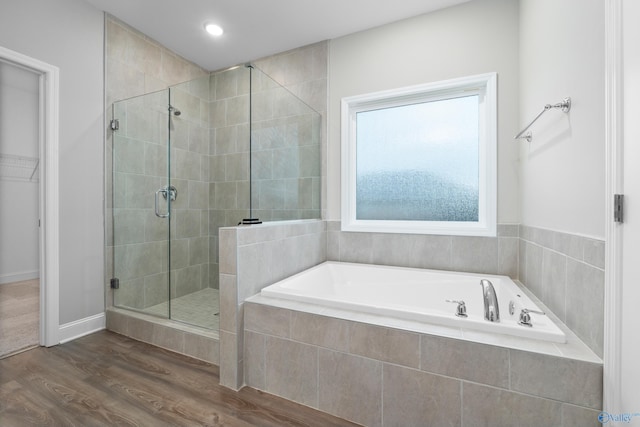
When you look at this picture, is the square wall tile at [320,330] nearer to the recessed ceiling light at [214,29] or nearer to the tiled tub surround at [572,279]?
the tiled tub surround at [572,279]

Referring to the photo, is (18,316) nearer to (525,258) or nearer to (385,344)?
(385,344)

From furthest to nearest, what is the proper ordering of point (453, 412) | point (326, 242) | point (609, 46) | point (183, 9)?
point (326, 242), point (183, 9), point (453, 412), point (609, 46)

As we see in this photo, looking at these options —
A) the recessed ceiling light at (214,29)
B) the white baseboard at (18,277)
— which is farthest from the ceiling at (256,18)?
the white baseboard at (18,277)

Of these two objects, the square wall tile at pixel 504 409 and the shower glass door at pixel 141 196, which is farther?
the shower glass door at pixel 141 196

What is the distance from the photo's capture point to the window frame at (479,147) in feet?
7.02

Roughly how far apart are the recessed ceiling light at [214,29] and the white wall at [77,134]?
86cm

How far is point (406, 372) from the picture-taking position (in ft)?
4.06

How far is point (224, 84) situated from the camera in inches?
94.0

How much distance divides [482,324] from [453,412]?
386 mm

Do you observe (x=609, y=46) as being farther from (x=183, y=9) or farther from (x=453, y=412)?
(x=183, y=9)

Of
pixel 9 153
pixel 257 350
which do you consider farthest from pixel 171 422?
pixel 9 153

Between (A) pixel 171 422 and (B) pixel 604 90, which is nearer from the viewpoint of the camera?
(B) pixel 604 90

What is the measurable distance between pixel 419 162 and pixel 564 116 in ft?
3.83

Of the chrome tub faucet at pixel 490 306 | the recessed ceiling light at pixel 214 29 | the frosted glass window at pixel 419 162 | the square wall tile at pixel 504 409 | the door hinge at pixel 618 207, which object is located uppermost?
the recessed ceiling light at pixel 214 29
